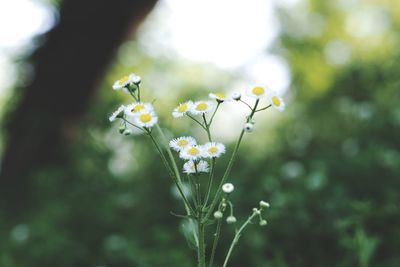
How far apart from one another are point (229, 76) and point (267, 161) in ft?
26.3

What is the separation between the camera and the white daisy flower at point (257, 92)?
120 cm

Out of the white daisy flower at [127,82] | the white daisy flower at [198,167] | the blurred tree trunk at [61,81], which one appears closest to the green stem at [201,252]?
the white daisy flower at [198,167]

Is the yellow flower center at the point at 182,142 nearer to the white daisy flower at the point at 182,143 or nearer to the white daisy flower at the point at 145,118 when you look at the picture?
the white daisy flower at the point at 182,143

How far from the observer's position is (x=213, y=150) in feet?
3.91

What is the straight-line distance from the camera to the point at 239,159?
13.0 ft

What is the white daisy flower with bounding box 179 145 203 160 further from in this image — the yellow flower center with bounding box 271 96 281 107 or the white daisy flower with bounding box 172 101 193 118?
the yellow flower center with bounding box 271 96 281 107

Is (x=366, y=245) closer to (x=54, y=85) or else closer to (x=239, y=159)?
(x=239, y=159)

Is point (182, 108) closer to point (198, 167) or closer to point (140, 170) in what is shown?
point (198, 167)

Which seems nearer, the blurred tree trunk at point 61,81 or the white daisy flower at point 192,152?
the white daisy flower at point 192,152

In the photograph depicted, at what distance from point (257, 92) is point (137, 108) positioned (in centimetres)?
32

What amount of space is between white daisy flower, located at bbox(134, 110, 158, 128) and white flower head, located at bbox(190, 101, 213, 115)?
4.8 inches

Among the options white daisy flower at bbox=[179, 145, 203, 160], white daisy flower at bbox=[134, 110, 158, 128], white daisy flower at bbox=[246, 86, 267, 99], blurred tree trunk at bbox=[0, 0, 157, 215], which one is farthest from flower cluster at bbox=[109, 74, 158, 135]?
blurred tree trunk at bbox=[0, 0, 157, 215]

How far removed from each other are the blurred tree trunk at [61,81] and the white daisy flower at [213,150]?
3.35m

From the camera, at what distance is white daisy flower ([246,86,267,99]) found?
1201 mm
